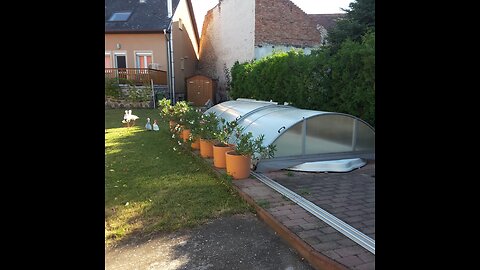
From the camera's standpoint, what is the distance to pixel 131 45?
914 inches

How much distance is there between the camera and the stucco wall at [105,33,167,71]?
22953 millimetres

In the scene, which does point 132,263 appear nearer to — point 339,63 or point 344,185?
point 344,185

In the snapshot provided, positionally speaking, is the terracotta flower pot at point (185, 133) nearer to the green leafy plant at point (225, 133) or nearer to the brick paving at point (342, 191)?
the green leafy plant at point (225, 133)

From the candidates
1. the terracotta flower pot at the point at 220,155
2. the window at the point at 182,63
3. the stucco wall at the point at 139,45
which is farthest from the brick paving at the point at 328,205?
the window at the point at 182,63

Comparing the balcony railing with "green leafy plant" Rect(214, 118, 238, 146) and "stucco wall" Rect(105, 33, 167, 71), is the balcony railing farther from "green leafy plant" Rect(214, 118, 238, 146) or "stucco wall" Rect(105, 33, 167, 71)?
"green leafy plant" Rect(214, 118, 238, 146)

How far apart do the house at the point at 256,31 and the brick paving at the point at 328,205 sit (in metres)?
12.6

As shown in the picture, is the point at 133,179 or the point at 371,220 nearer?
the point at 371,220

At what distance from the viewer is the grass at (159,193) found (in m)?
4.26

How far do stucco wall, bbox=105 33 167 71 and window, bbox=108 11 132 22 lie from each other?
1713mm

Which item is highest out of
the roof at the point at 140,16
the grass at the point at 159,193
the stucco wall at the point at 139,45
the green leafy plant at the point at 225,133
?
the roof at the point at 140,16

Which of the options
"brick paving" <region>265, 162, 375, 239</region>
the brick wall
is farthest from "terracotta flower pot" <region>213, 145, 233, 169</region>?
the brick wall
